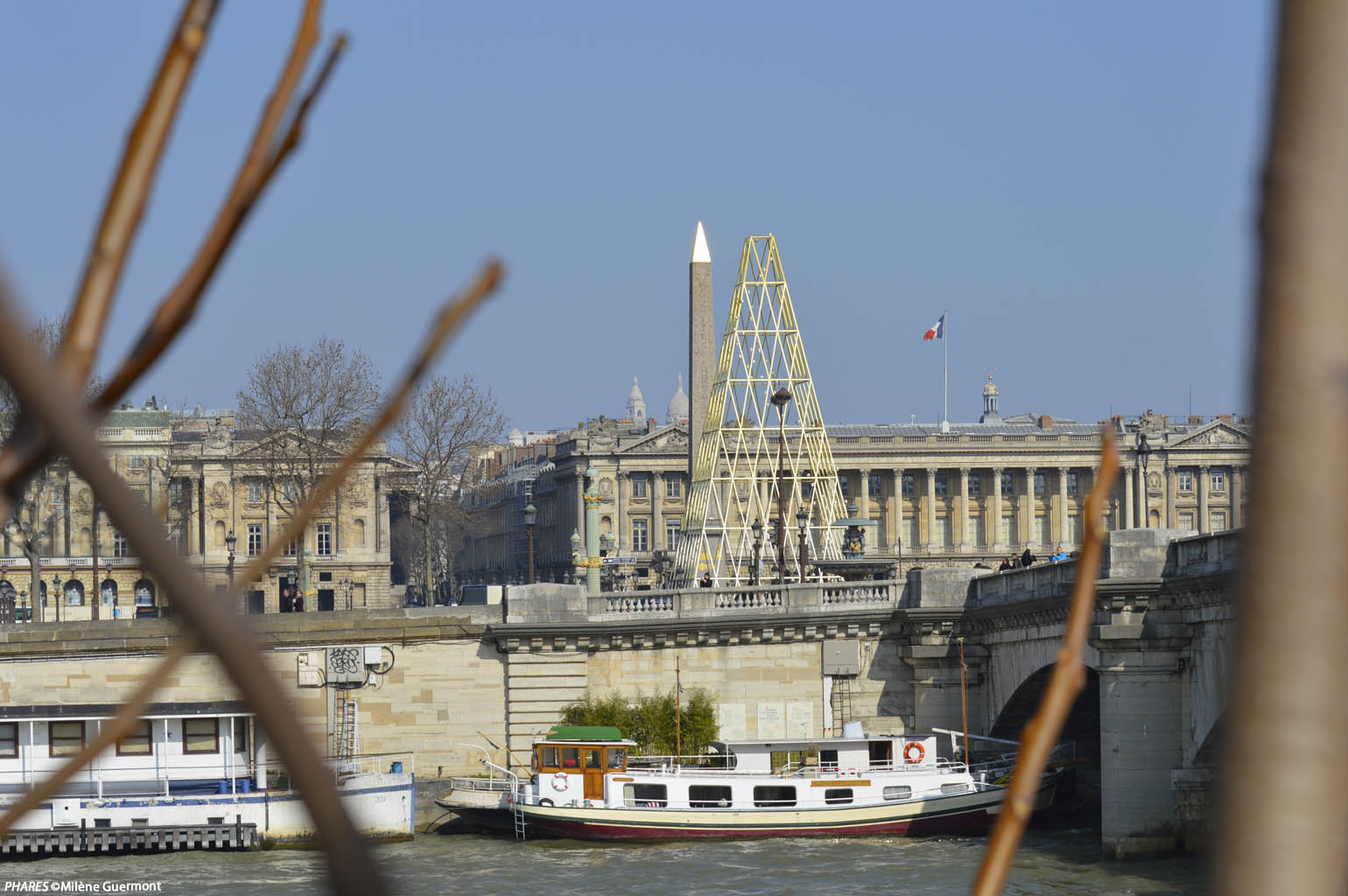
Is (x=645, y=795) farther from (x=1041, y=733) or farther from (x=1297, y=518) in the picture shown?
(x=1297, y=518)

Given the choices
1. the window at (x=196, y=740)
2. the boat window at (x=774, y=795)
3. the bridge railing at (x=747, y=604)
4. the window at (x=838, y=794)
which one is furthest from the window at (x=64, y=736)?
the window at (x=838, y=794)

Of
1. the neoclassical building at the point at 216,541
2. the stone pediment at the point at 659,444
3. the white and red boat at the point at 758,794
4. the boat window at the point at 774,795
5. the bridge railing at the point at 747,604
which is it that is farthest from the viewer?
the stone pediment at the point at 659,444

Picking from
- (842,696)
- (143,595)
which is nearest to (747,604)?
(842,696)

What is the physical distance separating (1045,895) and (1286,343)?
26157mm

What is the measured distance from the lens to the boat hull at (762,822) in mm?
34438

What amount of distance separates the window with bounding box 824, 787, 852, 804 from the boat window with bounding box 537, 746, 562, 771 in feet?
16.4

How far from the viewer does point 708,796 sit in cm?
3519

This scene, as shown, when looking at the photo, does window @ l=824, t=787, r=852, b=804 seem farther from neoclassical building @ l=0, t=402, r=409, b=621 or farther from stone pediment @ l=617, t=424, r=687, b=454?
stone pediment @ l=617, t=424, r=687, b=454

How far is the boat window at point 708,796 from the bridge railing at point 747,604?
4403 millimetres

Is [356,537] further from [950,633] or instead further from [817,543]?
[950,633]

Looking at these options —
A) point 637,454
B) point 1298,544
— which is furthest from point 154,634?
point 637,454

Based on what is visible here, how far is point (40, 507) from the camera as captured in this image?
210 ft

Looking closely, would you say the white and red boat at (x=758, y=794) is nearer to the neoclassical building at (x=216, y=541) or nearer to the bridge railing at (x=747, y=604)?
the bridge railing at (x=747, y=604)

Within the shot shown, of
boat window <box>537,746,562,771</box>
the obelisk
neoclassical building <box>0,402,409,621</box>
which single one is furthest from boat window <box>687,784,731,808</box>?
neoclassical building <box>0,402,409,621</box>
